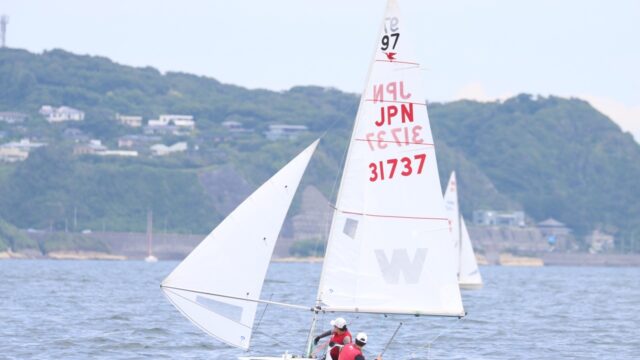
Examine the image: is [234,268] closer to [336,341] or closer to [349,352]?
[336,341]

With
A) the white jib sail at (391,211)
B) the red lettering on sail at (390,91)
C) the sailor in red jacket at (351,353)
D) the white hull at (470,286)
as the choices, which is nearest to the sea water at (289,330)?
the white jib sail at (391,211)

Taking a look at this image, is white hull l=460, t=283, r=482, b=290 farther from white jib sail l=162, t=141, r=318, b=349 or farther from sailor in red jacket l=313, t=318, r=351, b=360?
sailor in red jacket l=313, t=318, r=351, b=360

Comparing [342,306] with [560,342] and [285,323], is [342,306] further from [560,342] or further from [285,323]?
[285,323]

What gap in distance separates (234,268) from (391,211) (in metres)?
3.32

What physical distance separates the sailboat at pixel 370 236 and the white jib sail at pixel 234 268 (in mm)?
20

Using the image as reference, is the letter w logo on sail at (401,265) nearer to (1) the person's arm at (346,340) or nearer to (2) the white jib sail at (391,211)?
(2) the white jib sail at (391,211)

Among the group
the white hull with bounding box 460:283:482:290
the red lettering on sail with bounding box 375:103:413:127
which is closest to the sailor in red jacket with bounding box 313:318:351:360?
the red lettering on sail with bounding box 375:103:413:127

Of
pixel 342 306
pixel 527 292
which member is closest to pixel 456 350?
pixel 342 306

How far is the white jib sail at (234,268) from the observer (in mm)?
30188

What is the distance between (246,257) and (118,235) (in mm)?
167338

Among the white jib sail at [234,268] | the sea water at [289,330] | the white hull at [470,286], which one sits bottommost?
the white hull at [470,286]

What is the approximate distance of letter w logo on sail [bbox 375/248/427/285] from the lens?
100ft

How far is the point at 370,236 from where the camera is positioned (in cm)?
3052

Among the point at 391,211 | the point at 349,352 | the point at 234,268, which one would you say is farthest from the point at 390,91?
the point at 349,352
